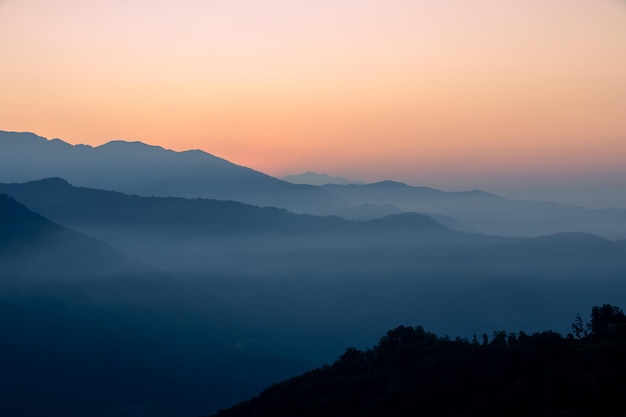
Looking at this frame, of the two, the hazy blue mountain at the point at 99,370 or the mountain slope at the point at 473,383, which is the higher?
the mountain slope at the point at 473,383

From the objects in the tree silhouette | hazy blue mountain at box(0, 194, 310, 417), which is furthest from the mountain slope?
hazy blue mountain at box(0, 194, 310, 417)

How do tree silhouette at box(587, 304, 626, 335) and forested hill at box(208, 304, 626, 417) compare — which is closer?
forested hill at box(208, 304, 626, 417)

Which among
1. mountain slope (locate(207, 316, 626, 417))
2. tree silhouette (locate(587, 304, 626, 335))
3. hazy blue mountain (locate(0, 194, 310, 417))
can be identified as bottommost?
hazy blue mountain (locate(0, 194, 310, 417))

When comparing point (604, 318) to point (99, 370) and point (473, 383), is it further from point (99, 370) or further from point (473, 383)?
point (99, 370)

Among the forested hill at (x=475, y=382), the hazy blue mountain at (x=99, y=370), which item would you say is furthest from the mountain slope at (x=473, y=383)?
the hazy blue mountain at (x=99, y=370)

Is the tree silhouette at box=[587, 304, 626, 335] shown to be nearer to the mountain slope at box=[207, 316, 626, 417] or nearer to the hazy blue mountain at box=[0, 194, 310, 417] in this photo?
the mountain slope at box=[207, 316, 626, 417]

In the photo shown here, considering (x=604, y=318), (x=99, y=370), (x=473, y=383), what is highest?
(x=604, y=318)

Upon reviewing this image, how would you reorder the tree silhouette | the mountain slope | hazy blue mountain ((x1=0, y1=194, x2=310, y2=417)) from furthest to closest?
1. hazy blue mountain ((x1=0, y1=194, x2=310, y2=417))
2. the tree silhouette
3. the mountain slope

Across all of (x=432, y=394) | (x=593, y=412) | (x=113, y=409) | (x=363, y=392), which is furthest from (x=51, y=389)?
(x=593, y=412)

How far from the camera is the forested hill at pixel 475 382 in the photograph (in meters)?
36.3

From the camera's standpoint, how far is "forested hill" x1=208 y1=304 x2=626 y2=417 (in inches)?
1430

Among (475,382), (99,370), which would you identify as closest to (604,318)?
(475,382)

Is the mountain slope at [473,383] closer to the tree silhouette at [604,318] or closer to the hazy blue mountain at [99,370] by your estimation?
the tree silhouette at [604,318]

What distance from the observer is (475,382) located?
43.0m
